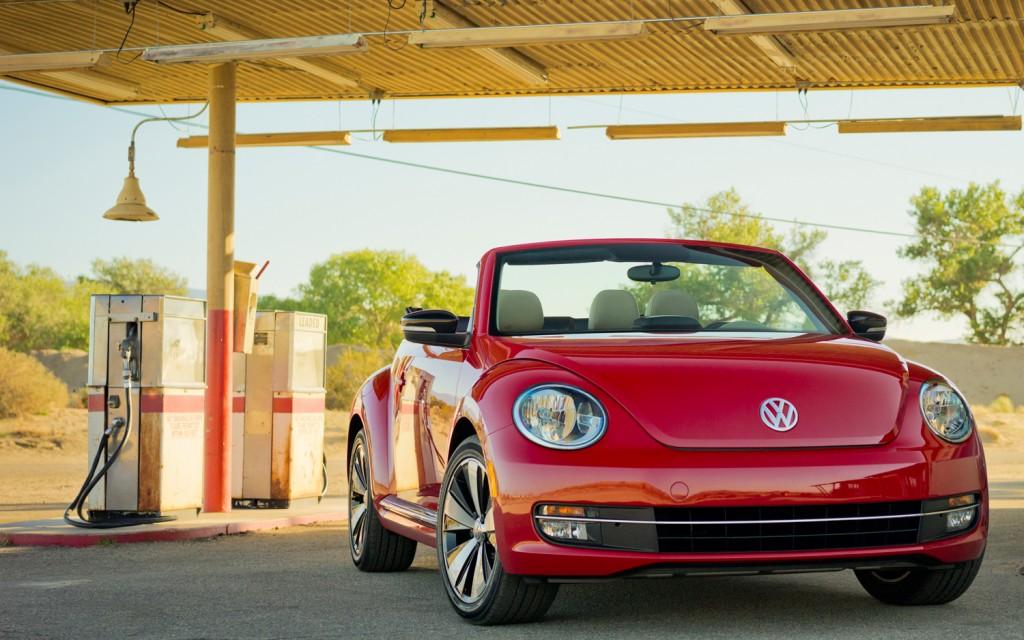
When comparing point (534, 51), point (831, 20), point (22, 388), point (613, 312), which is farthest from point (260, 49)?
point (22, 388)

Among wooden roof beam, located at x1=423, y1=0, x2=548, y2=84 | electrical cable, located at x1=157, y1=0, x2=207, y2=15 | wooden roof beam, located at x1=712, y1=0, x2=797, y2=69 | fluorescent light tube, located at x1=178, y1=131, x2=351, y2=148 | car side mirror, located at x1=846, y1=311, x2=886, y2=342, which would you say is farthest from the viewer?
fluorescent light tube, located at x1=178, y1=131, x2=351, y2=148

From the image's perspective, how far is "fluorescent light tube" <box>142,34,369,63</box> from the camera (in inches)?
473

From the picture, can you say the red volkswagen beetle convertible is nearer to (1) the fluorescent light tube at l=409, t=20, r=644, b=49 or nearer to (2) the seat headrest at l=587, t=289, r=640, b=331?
(2) the seat headrest at l=587, t=289, r=640, b=331

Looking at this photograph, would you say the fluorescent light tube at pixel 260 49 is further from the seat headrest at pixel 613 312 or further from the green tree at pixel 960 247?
the green tree at pixel 960 247

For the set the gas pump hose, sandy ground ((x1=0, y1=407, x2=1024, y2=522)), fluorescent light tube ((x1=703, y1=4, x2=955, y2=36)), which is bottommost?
sandy ground ((x1=0, y1=407, x2=1024, y2=522))

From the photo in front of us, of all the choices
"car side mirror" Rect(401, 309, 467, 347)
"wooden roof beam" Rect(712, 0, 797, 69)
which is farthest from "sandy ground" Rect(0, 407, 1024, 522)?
"wooden roof beam" Rect(712, 0, 797, 69)

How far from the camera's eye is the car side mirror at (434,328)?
7.12 metres

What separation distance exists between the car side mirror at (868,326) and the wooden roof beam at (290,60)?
23.0ft

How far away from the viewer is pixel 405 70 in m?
15.7

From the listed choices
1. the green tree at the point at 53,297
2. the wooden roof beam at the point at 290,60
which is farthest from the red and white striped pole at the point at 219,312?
the green tree at the point at 53,297

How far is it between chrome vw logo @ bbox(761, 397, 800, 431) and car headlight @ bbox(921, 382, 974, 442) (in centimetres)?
59

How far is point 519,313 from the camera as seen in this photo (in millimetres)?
7180

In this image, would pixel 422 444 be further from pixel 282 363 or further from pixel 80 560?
pixel 282 363

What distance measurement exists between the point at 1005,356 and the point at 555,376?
83387 millimetres
